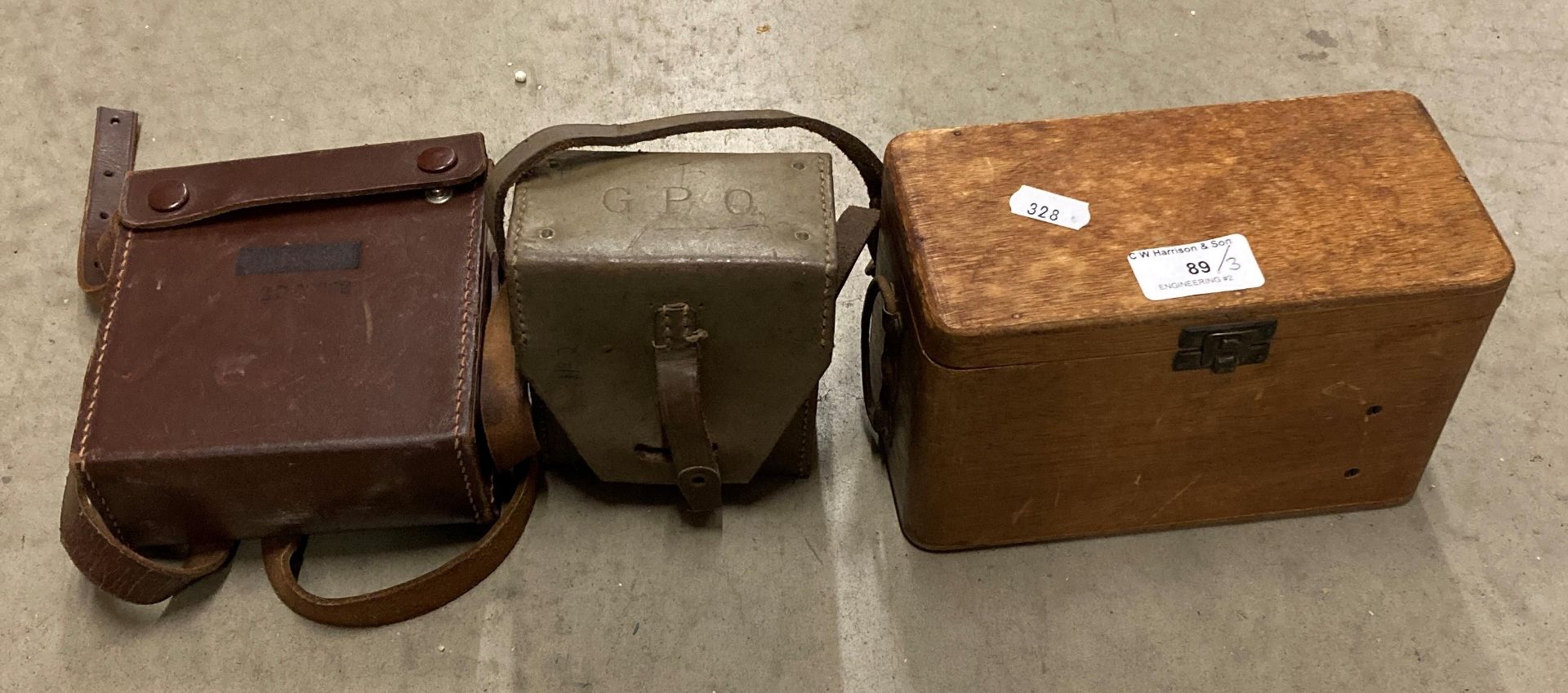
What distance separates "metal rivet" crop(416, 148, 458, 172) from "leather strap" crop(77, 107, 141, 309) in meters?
0.42

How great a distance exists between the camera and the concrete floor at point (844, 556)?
156cm

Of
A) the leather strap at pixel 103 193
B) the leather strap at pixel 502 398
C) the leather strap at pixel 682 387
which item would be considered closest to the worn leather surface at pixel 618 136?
the leather strap at pixel 502 398

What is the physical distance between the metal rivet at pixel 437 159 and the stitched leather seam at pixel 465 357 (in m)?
0.05

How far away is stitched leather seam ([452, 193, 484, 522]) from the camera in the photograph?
1.47 meters

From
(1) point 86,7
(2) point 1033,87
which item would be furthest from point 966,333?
(1) point 86,7

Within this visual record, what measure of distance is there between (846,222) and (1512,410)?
988 millimetres

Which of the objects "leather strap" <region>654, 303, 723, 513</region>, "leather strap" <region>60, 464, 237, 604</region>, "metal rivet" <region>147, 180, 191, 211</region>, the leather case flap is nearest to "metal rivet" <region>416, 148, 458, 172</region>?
the leather case flap

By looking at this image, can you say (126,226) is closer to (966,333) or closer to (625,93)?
(625,93)

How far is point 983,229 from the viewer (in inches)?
55.8

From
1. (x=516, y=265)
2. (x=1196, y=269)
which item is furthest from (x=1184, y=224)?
(x=516, y=265)

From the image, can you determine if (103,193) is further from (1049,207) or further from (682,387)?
(1049,207)

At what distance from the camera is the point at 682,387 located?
1.43m

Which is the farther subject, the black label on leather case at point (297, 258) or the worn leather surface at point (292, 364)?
the black label on leather case at point (297, 258)

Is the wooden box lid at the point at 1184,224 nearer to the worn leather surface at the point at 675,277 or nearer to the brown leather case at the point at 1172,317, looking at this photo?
the brown leather case at the point at 1172,317
